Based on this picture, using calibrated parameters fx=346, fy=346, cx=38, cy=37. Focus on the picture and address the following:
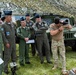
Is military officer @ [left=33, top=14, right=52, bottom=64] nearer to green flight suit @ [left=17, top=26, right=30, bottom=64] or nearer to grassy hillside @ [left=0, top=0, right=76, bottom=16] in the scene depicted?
green flight suit @ [left=17, top=26, right=30, bottom=64]

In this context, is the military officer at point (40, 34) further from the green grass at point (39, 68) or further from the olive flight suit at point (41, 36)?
the green grass at point (39, 68)

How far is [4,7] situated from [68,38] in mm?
9922

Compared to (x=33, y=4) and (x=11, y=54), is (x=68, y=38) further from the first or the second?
(x=33, y=4)

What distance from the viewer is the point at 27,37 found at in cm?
1065

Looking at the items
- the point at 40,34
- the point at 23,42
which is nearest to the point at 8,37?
the point at 23,42

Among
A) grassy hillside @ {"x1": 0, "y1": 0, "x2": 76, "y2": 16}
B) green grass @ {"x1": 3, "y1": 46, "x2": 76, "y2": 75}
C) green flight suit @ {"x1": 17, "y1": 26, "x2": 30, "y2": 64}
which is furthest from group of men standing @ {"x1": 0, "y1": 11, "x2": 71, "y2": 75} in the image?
grassy hillside @ {"x1": 0, "y1": 0, "x2": 76, "y2": 16}

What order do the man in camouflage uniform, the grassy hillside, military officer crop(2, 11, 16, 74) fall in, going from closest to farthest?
military officer crop(2, 11, 16, 74) → the man in camouflage uniform → the grassy hillside

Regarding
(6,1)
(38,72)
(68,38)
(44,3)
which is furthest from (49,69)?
(44,3)

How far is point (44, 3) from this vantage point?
2528 centimetres

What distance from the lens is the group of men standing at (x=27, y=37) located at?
9758 mm

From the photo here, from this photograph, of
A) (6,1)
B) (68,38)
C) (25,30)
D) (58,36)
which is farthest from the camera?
(6,1)

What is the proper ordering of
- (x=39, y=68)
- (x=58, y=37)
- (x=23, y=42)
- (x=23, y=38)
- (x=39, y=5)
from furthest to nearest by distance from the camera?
(x=39, y=5)
(x=39, y=68)
(x=23, y=42)
(x=23, y=38)
(x=58, y=37)

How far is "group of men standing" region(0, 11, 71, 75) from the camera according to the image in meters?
9.76

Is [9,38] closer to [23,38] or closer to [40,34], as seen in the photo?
[23,38]
